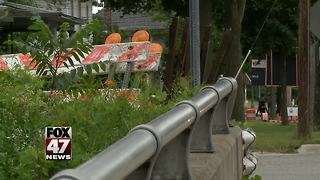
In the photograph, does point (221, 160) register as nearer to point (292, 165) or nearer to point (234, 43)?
point (292, 165)

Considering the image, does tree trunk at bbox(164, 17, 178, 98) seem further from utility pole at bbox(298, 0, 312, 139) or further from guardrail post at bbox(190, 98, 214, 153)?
utility pole at bbox(298, 0, 312, 139)

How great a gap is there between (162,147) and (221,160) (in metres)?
2.08

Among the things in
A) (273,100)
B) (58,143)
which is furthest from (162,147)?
(273,100)

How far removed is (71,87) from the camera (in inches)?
192

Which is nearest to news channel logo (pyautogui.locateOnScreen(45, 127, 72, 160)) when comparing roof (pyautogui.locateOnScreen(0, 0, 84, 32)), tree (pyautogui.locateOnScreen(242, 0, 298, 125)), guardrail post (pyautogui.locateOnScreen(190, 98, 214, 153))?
guardrail post (pyautogui.locateOnScreen(190, 98, 214, 153))

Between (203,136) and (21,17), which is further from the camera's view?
(21,17)

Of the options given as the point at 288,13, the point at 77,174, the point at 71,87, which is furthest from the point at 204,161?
the point at 288,13

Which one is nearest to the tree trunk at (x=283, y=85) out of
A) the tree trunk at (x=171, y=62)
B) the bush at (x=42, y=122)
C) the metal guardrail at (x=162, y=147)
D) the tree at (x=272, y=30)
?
the tree at (x=272, y=30)

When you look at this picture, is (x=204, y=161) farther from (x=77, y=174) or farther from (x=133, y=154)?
(x=77, y=174)

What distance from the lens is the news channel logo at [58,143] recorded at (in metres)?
3.26

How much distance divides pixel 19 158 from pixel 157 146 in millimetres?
831

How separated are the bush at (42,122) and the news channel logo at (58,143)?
3.2 inches

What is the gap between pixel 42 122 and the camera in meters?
3.80

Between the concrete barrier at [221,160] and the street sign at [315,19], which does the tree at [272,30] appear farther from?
the concrete barrier at [221,160]
